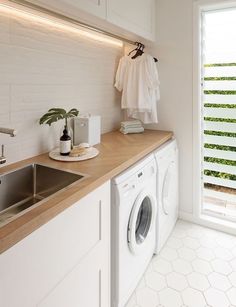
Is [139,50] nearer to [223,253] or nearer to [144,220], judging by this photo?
[144,220]

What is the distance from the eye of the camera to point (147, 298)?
1700 mm

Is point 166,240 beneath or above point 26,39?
beneath

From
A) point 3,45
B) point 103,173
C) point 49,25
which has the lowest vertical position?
point 103,173

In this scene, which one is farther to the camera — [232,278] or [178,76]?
[178,76]

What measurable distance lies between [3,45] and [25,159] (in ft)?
2.25

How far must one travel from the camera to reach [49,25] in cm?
170

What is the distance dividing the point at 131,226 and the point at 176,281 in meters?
0.68

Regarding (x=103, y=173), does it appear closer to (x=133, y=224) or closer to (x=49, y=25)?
(x=133, y=224)

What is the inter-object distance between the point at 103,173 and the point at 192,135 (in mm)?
1539

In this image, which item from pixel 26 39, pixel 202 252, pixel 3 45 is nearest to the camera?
pixel 3 45

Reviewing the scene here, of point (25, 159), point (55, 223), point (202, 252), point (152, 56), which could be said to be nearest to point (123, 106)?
point (152, 56)

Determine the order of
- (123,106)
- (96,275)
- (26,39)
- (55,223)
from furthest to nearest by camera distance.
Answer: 1. (123,106)
2. (26,39)
3. (96,275)
4. (55,223)

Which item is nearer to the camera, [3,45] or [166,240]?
[3,45]

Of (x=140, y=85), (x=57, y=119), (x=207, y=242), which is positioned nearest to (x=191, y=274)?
(x=207, y=242)
